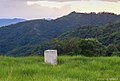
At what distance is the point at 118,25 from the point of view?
163125 millimetres

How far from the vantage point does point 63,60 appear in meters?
11.4

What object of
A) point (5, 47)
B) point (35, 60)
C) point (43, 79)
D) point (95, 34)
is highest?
point (43, 79)

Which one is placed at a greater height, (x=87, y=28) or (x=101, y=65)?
(x=101, y=65)

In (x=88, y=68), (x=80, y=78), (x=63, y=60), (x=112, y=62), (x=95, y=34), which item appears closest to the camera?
(x=80, y=78)

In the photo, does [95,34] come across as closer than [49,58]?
No

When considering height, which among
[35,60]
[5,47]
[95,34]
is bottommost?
[5,47]

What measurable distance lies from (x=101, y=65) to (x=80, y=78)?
2.43 metres

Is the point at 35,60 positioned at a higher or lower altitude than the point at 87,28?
higher

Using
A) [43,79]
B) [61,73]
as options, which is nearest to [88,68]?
[61,73]

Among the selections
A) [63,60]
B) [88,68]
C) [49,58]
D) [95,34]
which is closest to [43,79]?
[88,68]

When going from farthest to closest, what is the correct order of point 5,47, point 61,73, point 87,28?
point 5,47, point 87,28, point 61,73

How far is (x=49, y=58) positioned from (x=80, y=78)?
3368 millimetres

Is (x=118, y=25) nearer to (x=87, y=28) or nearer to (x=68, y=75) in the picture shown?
(x=87, y=28)

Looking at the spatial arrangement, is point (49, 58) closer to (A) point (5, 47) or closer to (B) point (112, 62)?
(B) point (112, 62)
